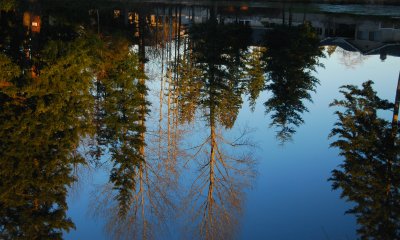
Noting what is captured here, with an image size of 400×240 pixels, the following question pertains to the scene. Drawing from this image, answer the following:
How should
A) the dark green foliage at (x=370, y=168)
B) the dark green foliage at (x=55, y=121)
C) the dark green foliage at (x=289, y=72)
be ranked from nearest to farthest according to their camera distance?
the dark green foliage at (x=370, y=168) → the dark green foliage at (x=55, y=121) → the dark green foliage at (x=289, y=72)

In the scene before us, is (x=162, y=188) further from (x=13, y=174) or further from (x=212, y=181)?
(x=13, y=174)

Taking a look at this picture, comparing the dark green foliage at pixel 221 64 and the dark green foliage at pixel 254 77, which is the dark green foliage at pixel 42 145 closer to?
the dark green foliage at pixel 221 64

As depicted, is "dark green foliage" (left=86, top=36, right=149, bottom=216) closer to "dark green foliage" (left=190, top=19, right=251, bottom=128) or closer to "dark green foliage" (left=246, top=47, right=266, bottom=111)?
"dark green foliage" (left=190, top=19, right=251, bottom=128)

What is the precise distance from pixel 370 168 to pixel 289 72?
44.0 feet

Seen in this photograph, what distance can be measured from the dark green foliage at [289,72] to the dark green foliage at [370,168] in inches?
95.1

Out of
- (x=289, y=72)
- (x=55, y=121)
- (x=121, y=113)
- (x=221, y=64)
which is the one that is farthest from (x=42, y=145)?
(x=289, y=72)

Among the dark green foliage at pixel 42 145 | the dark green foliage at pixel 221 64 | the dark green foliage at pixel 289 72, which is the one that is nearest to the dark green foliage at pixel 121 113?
the dark green foliage at pixel 42 145

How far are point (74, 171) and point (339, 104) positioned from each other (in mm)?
11179

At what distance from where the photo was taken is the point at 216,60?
25969 millimetres

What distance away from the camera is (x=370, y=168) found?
12.3 metres

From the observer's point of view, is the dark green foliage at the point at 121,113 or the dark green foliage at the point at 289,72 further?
the dark green foliage at the point at 289,72

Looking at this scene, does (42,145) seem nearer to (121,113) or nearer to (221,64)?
(121,113)

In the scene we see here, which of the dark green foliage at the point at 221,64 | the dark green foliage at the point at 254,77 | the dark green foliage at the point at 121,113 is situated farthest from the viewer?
the dark green foliage at the point at 254,77

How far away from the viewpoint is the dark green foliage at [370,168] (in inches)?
396
